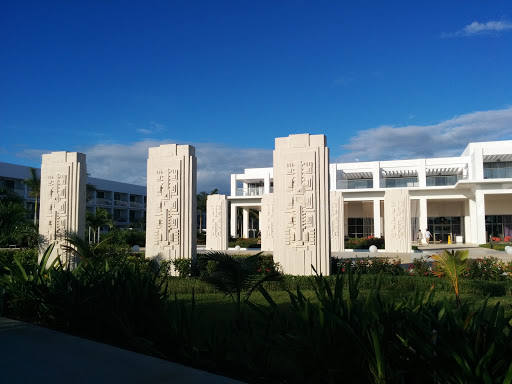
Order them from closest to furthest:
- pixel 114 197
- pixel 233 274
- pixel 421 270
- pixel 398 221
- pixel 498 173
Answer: pixel 233 274
pixel 421 270
pixel 398 221
pixel 498 173
pixel 114 197

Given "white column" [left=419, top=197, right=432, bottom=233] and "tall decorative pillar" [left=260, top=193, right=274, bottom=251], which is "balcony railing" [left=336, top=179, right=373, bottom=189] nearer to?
"white column" [left=419, top=197, right=432, bottom=233]

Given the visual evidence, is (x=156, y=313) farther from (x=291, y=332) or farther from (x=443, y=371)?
(x=443, y=371)

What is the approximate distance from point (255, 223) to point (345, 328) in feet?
172

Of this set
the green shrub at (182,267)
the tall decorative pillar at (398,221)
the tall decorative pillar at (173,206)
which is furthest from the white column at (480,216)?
the green shrub at (182,267)

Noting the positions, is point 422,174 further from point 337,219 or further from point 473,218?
point 337,219

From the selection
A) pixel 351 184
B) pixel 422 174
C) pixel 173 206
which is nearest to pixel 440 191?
pixel 422 174

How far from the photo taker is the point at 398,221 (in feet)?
75.3

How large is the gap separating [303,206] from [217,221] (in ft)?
57.0

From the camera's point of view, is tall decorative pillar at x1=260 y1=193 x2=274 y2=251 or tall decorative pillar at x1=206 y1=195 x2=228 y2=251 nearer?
tall decorative pillar at x1=260 y1=193 x2=274 y2=251

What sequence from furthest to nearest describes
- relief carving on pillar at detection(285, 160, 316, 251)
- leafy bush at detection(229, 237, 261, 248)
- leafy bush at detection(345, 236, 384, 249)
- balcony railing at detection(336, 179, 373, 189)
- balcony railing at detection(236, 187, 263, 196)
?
balcony railing at detection(236, 187, 263, 196)
balcony railing at detection(336, 179, 373, 189)
leafy bush at detection(229, 237, 261, 248)
leafy bush at detection(345, 236, 384, 249)
relief carving on pillar at detection(285, 160, 316, 251)

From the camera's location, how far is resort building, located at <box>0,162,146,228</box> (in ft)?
121

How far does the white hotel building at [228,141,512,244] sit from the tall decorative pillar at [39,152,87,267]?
24.3 m

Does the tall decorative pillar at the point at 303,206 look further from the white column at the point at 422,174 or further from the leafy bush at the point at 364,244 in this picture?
the white column at the point at 422,174

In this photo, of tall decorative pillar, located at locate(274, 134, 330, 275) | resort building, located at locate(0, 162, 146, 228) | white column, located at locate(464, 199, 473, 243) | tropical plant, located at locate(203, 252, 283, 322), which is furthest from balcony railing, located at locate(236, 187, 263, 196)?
tropical plant, located at locate(203, 252, 283, 322)
